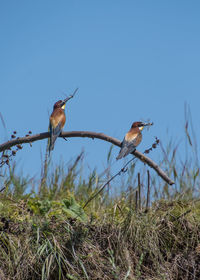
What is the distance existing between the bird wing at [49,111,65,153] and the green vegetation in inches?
24.2

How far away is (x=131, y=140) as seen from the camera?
14.6 ft

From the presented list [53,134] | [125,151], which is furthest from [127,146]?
[53,134]

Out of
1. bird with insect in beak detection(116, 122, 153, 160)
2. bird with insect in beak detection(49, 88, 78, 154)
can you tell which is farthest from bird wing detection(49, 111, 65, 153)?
bird with insect in beak detection(116, 122, 153, 160)

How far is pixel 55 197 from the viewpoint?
472cm

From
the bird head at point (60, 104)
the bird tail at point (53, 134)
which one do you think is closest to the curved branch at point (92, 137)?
the bird tail at point (53, 134)

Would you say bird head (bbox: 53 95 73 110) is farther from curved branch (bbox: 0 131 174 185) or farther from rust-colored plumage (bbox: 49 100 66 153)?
curved branch (bbox: 0 131 174 185)

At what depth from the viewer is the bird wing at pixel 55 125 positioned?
448 cm

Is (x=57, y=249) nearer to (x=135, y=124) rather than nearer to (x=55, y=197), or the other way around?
(x=55, y=197)

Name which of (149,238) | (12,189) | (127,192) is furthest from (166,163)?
(12,189)

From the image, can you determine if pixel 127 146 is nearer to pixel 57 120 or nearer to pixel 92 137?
pixel 92 137

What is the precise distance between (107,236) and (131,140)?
992 millimetres

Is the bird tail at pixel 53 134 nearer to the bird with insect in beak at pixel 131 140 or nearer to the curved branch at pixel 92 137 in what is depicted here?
the curved branch at pixel 92 137

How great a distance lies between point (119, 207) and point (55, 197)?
844 mm

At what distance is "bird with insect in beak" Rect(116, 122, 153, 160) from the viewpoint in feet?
14.3
